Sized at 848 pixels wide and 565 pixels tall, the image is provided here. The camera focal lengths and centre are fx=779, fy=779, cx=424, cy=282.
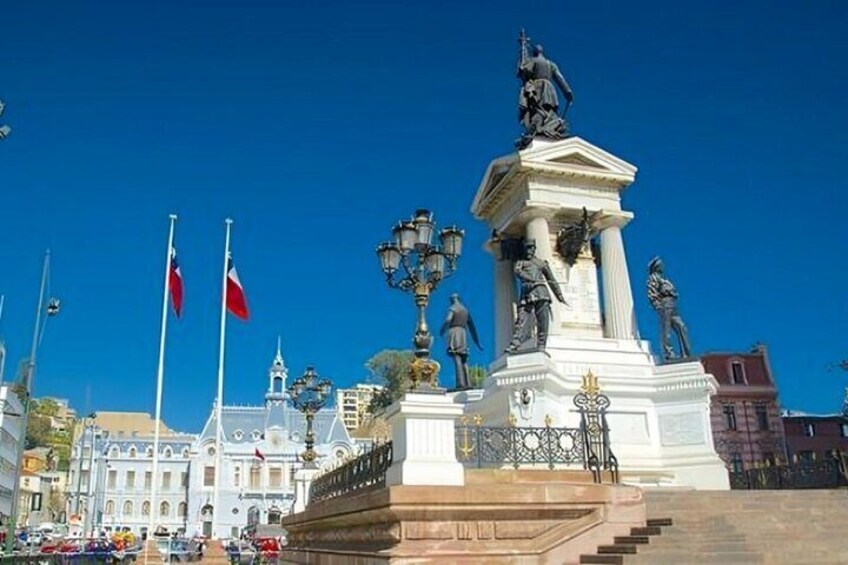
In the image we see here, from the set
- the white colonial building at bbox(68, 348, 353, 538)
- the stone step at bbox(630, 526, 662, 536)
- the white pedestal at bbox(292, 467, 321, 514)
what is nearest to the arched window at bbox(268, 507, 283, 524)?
the white colonial building at bbox(68, 348, 353, 538)

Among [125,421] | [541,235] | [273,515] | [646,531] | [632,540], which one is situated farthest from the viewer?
[125,421]

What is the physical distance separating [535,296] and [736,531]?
7.49 meters

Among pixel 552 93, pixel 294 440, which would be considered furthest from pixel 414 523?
pixel 294 440

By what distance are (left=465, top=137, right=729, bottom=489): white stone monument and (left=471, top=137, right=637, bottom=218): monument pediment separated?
0.09 feet

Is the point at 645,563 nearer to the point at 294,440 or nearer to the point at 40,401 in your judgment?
the point at 294,440

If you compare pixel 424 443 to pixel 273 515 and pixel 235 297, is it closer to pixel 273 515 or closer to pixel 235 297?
pixel 235 297

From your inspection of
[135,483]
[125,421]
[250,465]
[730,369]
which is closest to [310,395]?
[730,369]

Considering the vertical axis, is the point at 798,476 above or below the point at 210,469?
below

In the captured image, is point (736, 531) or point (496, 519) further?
point (736, 531)

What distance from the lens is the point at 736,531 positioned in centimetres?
1105

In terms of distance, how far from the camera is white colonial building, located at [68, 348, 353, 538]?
303ft

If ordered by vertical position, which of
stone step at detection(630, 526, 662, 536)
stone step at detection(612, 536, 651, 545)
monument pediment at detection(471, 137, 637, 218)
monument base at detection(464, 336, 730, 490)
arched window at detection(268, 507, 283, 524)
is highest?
monument pediment at detection(471, 137, 637, 218)

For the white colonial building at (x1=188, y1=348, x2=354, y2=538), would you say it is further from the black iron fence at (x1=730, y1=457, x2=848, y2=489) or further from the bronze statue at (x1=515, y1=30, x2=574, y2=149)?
the black iron fence at (x1=730, y1=457, x2=848, y2=489)

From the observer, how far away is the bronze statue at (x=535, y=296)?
17.5m
